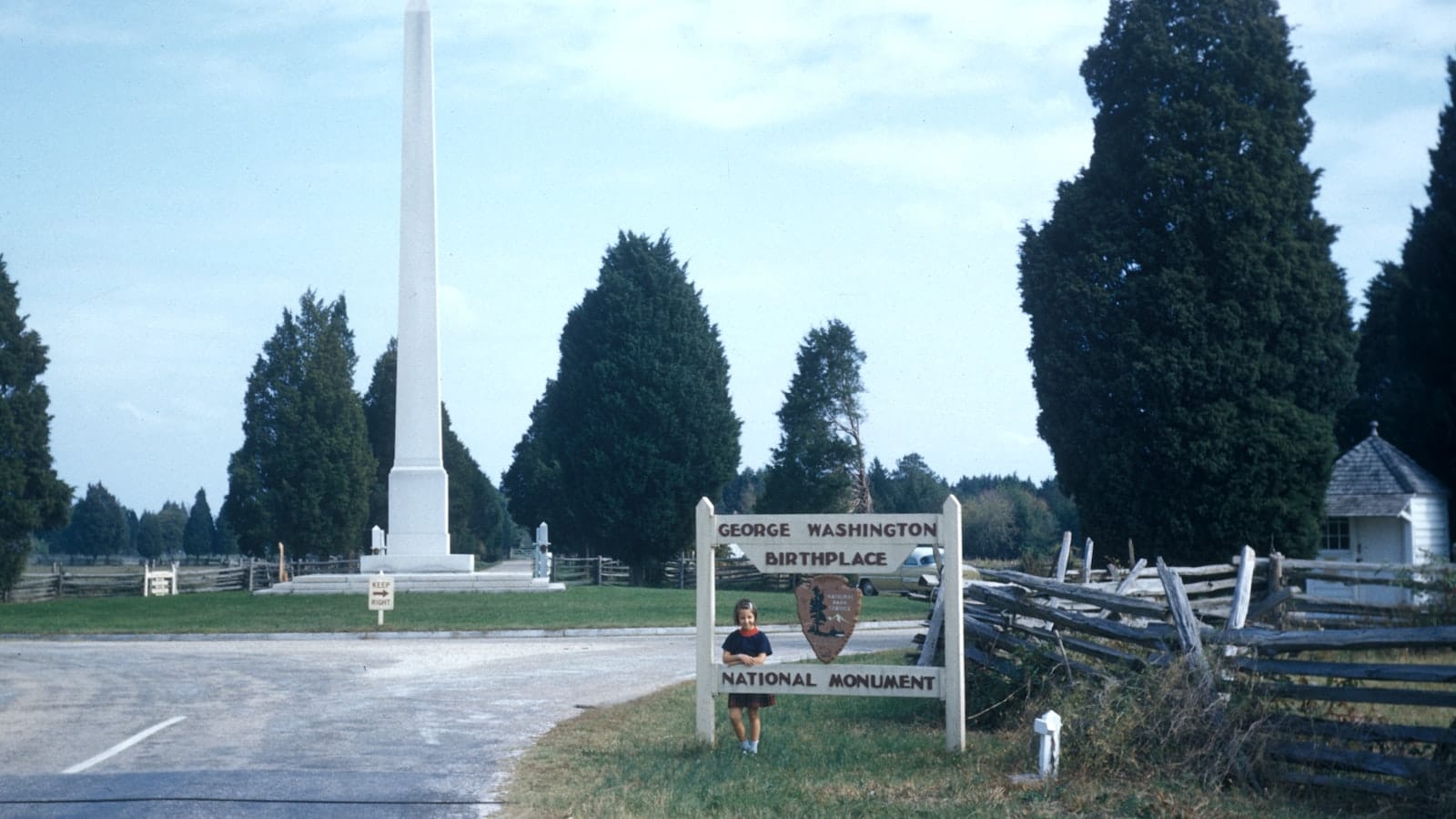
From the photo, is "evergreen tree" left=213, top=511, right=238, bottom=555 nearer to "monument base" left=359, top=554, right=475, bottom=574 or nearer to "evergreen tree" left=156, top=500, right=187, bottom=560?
"evergreen tree" left=156, top=500, right=187, bottom=560

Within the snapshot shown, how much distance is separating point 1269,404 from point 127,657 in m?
23.4

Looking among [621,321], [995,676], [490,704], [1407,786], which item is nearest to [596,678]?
[490,704]

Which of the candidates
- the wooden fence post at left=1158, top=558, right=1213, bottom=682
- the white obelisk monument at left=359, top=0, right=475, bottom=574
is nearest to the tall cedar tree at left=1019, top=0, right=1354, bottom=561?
the white obelisk monument at left=359, top=0, right=475, bottom=574

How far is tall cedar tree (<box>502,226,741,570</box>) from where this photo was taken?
164ft

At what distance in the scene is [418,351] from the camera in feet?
119

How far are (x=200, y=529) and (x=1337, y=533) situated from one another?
123m

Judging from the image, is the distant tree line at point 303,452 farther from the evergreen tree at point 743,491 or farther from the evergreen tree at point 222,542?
the evergreen tree at point 222,542

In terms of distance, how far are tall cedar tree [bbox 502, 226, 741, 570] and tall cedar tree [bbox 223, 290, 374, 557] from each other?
9409 mm

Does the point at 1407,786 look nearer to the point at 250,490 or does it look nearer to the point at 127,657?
the point at 127,657

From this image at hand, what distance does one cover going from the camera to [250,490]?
55.6 metres

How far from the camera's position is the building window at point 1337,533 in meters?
30.4

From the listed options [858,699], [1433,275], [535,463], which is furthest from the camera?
[535,463]

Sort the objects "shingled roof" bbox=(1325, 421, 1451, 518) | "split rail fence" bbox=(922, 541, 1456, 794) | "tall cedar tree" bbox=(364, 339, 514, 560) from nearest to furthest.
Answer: "split rail fence" bbox=(922, 541, 1456, 794), "shingled roof" bbox=(1325, 421, 1451, 518), "tall cedar tree" bbox=(364, 339, 514, 560)

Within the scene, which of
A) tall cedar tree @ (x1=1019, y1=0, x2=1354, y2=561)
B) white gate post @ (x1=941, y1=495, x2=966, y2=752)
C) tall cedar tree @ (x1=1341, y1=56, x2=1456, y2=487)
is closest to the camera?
white gate post @ (x1=941, y1=495, x2=966, y2=752)
